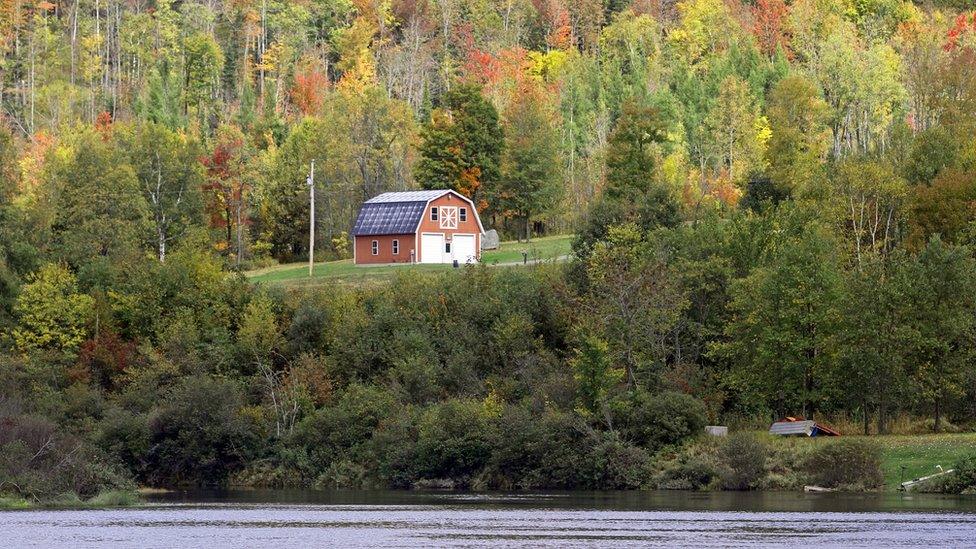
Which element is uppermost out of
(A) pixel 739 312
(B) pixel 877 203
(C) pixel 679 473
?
(B) pixel 877 203

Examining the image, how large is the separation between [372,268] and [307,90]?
66.8 meters

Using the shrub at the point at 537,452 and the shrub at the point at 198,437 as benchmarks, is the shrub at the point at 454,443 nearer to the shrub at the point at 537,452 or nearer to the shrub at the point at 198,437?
the shrub at the point at 537,452

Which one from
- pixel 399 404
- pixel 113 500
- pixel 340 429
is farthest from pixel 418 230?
pixel 113 500

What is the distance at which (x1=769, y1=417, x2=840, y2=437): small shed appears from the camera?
72250 millimetres

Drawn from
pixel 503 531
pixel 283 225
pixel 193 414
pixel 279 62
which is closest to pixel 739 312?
pixel 193 414

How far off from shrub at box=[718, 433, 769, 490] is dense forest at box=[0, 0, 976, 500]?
274 millimetres

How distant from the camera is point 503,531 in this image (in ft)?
167

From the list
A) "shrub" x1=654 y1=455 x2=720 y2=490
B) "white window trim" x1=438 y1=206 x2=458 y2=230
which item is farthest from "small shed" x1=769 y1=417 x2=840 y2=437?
"white window trim" x1=438 y1=206 x2=458 y2=230

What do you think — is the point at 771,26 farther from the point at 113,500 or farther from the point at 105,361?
the point at 113,500

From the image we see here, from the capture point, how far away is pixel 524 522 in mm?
53812

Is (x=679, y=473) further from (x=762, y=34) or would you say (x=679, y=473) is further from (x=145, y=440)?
(x=762, y=34)

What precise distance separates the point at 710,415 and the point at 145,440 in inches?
1105

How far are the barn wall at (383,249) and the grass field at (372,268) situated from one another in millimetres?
1267

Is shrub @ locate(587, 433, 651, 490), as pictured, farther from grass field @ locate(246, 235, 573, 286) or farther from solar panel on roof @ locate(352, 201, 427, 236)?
solar panel on roof @ locate(352, 201, 427, 236)
